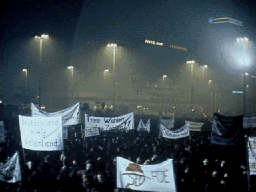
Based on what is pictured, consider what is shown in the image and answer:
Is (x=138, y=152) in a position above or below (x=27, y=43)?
below

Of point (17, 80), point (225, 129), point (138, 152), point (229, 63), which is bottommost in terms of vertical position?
point (138, 152)

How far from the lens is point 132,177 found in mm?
7082

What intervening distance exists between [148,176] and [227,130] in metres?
4.83

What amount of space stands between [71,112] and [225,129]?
5.54m

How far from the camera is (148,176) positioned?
699cm

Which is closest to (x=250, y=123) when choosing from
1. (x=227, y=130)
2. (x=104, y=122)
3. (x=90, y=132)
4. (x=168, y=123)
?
(x=227, y=130)

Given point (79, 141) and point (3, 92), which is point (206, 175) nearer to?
point (79, 141)

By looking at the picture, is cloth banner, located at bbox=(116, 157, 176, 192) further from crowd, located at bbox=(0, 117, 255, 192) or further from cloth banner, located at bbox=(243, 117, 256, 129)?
cloth banner, located at bbox=(243, 117, 256, 129)

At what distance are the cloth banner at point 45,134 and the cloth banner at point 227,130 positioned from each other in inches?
213

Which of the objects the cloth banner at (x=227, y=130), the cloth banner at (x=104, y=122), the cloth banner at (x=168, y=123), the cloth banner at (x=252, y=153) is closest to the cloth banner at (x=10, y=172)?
the cloth banner at (x=104, y=122)

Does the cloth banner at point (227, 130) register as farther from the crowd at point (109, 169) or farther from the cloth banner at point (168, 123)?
the cloth banner at point (168, 123)

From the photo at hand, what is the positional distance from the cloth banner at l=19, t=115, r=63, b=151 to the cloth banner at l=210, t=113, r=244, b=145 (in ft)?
17.7

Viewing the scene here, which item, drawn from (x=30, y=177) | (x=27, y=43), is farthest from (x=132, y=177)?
(x=27, y=43)

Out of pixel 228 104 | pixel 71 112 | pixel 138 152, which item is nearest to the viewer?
pixel 71 112
